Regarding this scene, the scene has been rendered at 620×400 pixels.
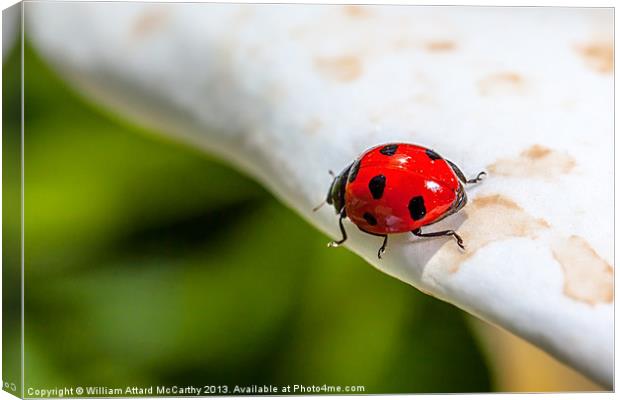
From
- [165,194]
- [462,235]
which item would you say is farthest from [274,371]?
[462,235]

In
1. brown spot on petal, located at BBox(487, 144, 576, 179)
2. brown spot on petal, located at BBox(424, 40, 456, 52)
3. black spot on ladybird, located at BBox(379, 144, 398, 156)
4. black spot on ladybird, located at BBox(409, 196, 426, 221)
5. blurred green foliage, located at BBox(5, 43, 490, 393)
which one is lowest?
blurred green foliage, located at BBox(5, 43, 490, 393)

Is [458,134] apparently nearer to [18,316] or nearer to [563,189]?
[563,189]

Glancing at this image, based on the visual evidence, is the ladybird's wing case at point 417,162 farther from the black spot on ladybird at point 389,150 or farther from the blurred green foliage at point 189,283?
the blurred green foliage at point 189,283

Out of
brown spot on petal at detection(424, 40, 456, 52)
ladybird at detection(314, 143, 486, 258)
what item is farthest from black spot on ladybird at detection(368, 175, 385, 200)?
brown spot on petal at detection(424, 40, 456, 52)

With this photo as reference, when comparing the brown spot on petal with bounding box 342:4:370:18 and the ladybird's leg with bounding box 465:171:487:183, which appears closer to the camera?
the ladybird's leg with bounding box 465:171:487:183

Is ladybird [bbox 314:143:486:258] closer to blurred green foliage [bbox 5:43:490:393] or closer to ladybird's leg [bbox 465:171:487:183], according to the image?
ladybird's leg [bbox 465:171:487:183]

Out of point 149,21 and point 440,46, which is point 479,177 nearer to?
point 440,46
